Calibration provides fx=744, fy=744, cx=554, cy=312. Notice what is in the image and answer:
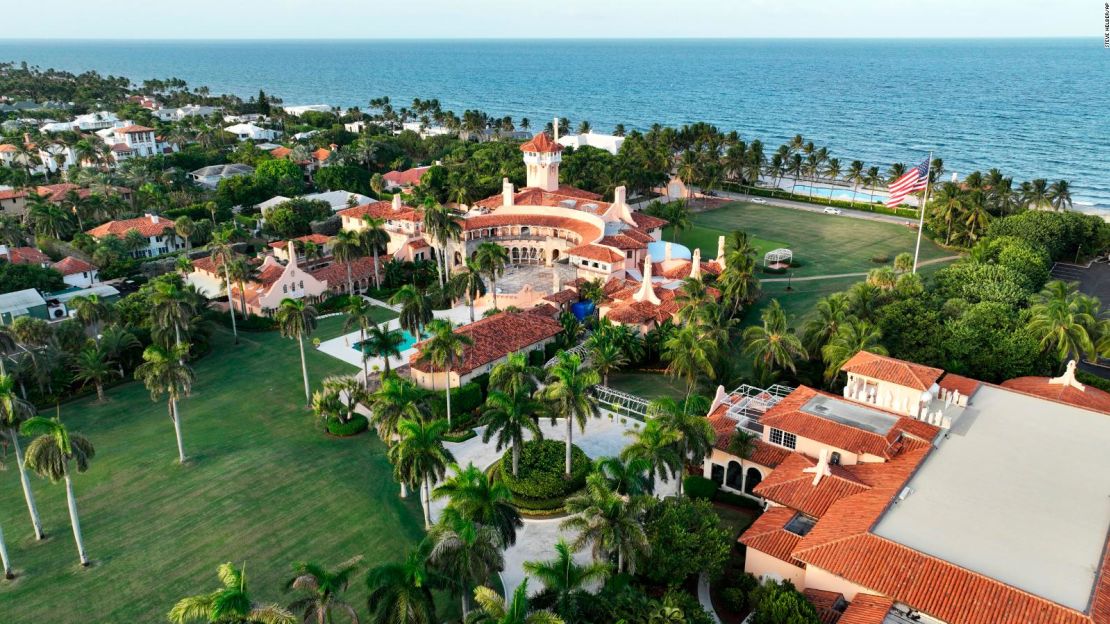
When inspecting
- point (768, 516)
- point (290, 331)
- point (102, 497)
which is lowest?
point (102, 497)

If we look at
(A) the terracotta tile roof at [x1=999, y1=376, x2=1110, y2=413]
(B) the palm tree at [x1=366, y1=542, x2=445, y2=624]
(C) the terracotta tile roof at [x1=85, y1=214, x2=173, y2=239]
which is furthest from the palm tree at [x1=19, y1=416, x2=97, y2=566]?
(C) the terracotta tile roof at [x1=85, y1=214, x2=173, y2=239]

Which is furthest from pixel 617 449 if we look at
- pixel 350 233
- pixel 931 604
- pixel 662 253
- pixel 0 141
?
pixel 0 141

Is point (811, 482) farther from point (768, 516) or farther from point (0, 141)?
point (0, 141)

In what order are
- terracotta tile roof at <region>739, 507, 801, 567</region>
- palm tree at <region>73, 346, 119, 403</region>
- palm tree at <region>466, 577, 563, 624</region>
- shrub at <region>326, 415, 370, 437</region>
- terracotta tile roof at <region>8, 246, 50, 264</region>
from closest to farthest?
palm tree at <region>466, 577, 563, 624</region>, terracotta tile roof at <region>739, 507, 801, 567</region>, shrub at <region>326, 415, 370, 437</region>, palm tree at <region>73, 346, 119, 403</region>, terracotta tile roof at <region>8, 246, 50, 264</region>

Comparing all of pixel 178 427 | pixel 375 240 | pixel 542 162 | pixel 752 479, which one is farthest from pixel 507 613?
pixel 542 162

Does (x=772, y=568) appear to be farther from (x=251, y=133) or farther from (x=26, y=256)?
(x=251, y=133)

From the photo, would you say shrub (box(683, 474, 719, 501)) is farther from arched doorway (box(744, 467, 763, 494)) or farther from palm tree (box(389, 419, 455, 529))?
palm tree (box(389, 419, 455, 529))
